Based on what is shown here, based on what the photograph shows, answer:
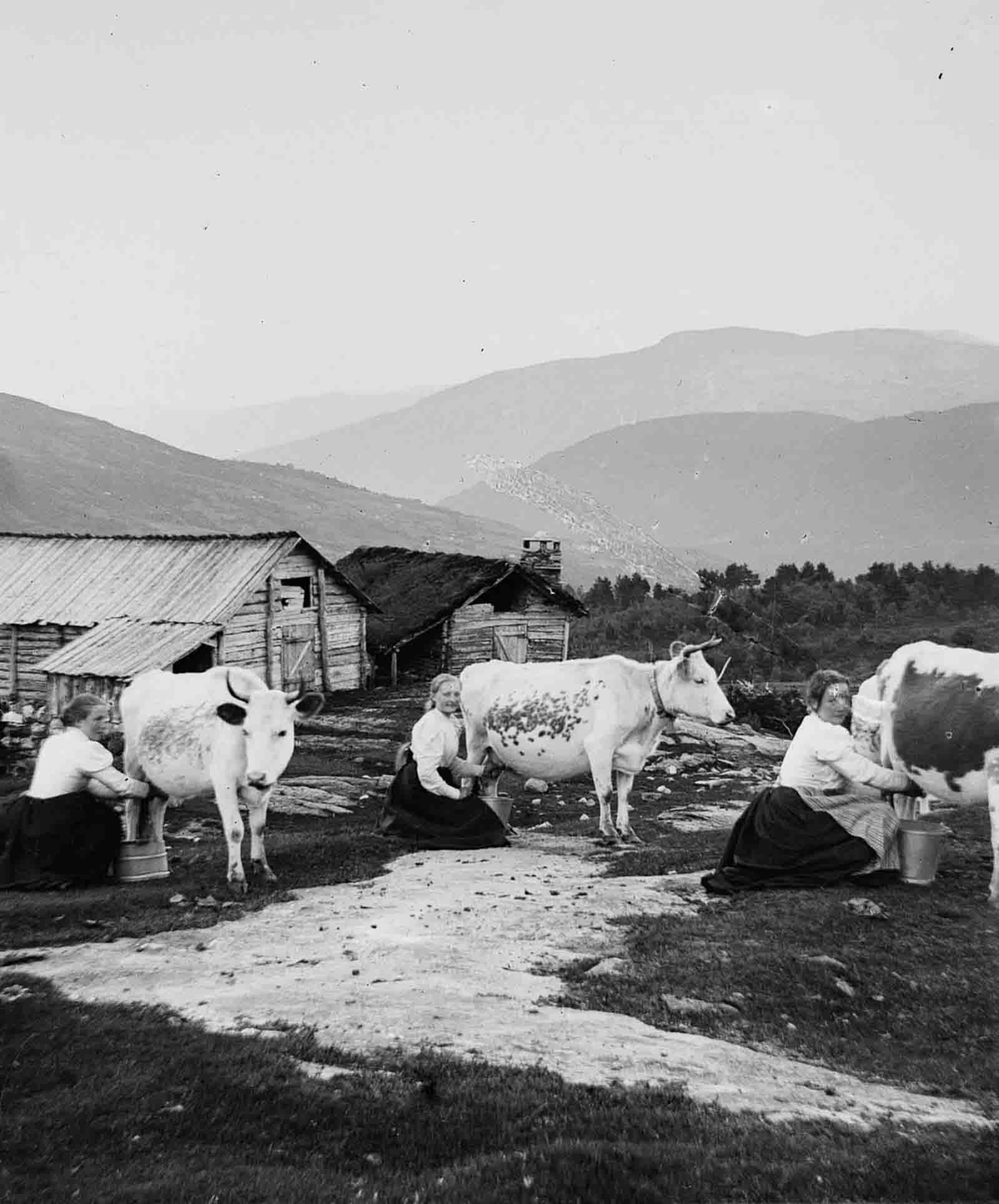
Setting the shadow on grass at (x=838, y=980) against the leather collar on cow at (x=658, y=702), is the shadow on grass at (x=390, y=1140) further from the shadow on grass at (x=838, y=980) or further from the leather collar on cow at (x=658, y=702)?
the leather collar on cow at (x=658, y=702)

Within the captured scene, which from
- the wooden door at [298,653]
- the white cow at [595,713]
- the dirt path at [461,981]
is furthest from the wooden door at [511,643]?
the dirt path at [461,981]

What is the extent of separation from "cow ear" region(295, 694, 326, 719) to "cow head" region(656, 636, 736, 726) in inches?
168

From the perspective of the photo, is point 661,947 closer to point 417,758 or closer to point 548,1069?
point 548,1069

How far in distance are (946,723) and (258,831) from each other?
22.6 feet

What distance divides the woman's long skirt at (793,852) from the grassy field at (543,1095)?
0.69m

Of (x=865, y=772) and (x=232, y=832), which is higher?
(x=865, y=772)

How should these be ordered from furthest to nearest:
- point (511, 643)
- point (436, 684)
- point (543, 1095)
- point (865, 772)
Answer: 1. point (511, 643)
2. point (436, 684)
3. point (865, 772)
4. point (543, 1095)

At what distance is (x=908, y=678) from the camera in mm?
12734

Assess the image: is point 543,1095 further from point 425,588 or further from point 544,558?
point 544,558

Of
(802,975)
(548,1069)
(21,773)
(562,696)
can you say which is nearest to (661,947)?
(802,975)

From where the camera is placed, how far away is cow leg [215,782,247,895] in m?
11.9

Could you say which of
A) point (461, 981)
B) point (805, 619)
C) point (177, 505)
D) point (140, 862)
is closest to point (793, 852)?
point (461, 981)

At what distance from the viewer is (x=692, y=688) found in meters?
15.3

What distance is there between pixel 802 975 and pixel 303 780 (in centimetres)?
1333
